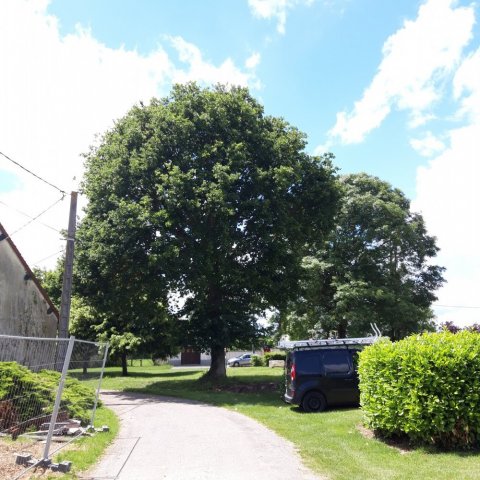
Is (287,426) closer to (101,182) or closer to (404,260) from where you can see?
(101,182)

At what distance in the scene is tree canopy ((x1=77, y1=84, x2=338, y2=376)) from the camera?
70.0ft

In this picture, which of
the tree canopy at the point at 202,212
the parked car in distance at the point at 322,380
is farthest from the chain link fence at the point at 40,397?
the tree canopy at the point at 202,212

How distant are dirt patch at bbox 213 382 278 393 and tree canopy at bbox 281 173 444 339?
40.7 feet

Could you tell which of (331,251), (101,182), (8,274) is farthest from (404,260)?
(8,274)

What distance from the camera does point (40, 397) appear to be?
342 inches

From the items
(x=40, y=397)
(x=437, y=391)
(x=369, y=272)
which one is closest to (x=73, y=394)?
(x=40, y=397)

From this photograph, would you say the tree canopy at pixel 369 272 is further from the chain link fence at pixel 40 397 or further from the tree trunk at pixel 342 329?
the chain link fence at pixel 40 397

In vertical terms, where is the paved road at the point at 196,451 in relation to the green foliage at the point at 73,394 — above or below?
below

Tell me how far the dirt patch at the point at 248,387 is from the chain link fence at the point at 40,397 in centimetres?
1098

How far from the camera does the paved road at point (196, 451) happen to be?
7633mm

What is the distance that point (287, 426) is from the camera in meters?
12.3

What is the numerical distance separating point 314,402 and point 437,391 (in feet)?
20.9

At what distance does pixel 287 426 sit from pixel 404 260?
96.3 feet

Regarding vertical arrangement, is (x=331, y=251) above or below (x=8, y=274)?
above
